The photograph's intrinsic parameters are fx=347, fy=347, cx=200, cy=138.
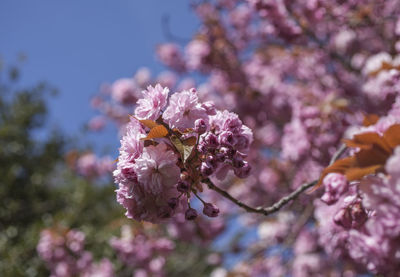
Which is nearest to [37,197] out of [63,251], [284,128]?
[63,251]

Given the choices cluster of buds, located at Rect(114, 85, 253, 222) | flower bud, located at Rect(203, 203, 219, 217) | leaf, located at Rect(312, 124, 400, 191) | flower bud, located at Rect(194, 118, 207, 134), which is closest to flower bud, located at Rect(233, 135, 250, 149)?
cluster of buds, located at Rect(114, 85, 253, 222)

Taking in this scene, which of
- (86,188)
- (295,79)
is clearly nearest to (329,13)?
(295,79)

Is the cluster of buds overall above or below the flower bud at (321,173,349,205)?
above

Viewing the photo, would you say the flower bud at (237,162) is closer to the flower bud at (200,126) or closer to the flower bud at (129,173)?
the flower bud at (200,126)

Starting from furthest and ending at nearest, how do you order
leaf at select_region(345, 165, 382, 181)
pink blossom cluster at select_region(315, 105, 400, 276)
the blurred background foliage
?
the blurred background foliage → leaf at select_region(345, 165, 382, 181) → pink blossom cluster at select_region(315, 105, 400, 276)

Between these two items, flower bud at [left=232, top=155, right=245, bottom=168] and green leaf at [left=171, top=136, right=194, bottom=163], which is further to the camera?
flower bud at [left=232, top=155, right=245, bottom=168]

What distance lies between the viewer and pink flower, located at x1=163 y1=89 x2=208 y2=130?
4.04 feet

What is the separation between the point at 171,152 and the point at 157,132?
9cm

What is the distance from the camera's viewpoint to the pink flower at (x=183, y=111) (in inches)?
48.5

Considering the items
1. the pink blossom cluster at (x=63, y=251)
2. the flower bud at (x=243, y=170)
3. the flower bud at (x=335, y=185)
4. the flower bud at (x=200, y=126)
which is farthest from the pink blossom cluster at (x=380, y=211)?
the pink blossom cluster at (x=63, y=251)

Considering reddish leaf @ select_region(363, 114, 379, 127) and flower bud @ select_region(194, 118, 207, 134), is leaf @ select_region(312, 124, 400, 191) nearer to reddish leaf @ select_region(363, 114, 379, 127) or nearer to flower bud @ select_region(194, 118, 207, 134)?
reddish leaf @ select_region(363, 114, 379, 127)

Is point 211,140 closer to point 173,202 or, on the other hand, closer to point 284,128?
point 173,202

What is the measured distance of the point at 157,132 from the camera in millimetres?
1154

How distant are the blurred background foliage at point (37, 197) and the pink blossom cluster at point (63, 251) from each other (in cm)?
113
